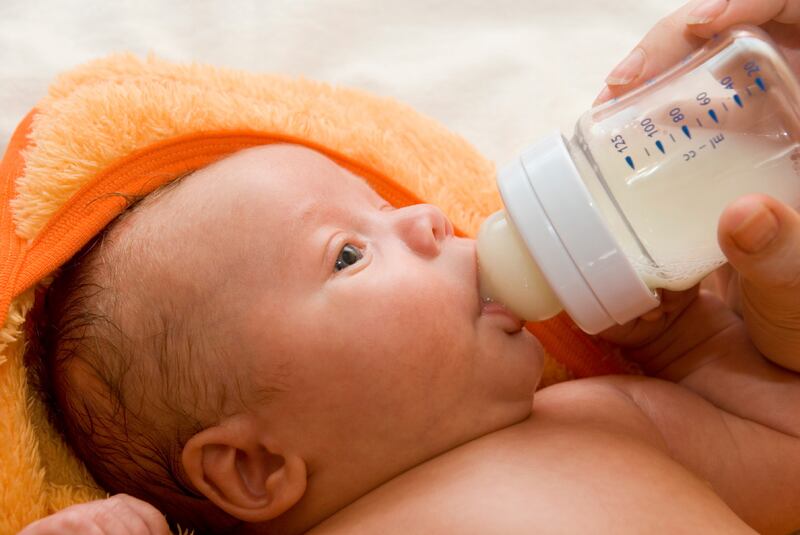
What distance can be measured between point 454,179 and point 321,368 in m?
0.56

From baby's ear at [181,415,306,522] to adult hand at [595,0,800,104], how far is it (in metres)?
0.61

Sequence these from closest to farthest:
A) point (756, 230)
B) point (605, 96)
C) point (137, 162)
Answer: point (756, 230)
point (605, 96)
point (137, 162)

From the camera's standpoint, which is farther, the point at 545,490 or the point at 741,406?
the point at 741,406

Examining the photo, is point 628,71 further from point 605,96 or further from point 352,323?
point 352,323

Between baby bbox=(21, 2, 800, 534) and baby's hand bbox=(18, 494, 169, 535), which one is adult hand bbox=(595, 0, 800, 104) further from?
baby's hand bbox=(18, 494, 169, 535)

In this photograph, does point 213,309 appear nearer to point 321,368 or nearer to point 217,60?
point 321,368

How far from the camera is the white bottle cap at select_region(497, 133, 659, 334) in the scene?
95 centimetres

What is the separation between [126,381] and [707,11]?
0.82 meters

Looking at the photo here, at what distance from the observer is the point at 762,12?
1.13 m

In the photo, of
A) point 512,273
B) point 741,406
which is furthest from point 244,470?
point 741,406

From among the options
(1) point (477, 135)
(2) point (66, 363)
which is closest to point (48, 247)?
(2) point (66, 363)

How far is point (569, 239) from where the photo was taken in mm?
955

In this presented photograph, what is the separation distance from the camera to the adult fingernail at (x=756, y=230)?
87 centimetres

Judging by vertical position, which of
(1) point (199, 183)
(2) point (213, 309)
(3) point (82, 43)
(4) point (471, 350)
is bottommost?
(4) point (471, 350)
